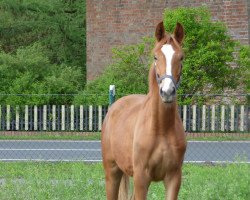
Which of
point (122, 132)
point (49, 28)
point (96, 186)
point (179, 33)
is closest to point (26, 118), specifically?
point (96, 186)

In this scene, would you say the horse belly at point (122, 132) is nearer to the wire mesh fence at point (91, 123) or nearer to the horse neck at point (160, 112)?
the horse neck at point (160, 112)

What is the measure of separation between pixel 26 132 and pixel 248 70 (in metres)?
6.75

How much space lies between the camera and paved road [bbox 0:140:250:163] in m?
15.5

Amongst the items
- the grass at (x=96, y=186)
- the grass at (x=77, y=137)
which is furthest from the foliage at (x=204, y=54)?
the grass at (x=96, y=186)

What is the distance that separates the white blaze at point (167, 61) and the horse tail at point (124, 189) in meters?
1.88

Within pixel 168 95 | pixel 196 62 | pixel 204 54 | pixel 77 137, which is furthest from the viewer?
pixel 196 62

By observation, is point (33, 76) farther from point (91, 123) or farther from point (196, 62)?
point (91, 123)

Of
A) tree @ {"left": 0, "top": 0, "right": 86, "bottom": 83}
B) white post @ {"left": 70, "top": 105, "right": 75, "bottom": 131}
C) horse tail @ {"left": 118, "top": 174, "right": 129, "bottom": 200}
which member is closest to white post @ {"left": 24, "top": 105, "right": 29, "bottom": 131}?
white post @ {"left": 70, "top": 105, "right": 75, "bottom": 131}

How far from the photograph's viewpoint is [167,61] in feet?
20.1

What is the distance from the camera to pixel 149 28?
25.6 m

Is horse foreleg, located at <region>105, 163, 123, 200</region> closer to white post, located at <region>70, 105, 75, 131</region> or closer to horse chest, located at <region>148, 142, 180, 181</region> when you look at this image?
horse chest, located at <region>148, 142, 180, 181</region>

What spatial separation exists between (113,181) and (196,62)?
12.6 meters

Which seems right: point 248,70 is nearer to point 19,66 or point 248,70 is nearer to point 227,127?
point 227,127

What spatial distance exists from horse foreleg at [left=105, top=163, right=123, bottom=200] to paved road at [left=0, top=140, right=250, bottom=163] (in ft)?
24.3
